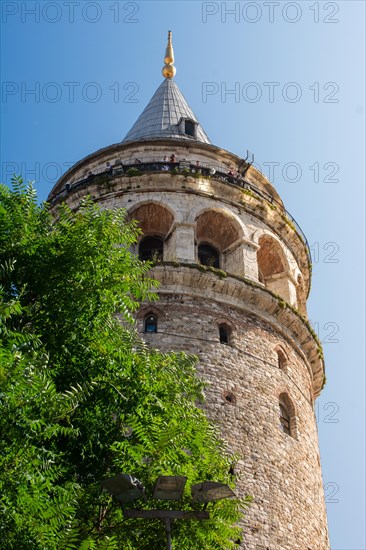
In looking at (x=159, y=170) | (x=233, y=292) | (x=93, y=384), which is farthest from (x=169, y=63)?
(x=93, y=384)

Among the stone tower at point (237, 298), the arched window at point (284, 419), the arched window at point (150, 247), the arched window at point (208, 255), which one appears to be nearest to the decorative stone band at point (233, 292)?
the stone tower at point (237, 298)

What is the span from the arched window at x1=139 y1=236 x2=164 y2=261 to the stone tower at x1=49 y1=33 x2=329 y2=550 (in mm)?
29

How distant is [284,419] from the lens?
56.4 ft

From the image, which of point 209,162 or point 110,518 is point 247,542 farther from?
point 209,162

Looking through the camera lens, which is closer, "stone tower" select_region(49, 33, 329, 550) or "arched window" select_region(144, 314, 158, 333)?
"stone tower" select_region(49, 33, 329, 550)

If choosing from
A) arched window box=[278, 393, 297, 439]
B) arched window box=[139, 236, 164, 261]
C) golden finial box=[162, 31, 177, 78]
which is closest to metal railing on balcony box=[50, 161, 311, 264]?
arched window box=[139, 236, 164, 261]

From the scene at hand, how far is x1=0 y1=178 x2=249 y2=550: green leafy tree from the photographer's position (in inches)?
356

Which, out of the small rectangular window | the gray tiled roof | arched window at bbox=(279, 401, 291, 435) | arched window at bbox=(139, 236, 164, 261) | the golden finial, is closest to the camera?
arched window at bbox=(279, 401, 291, 435)

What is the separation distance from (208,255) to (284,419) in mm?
4716

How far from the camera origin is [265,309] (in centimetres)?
1844

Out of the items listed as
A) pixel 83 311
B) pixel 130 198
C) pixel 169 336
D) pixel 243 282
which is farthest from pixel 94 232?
pixel 130 198

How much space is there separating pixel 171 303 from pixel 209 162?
5.76 meters

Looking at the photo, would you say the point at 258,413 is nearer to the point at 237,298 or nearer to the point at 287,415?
the point at 287,415

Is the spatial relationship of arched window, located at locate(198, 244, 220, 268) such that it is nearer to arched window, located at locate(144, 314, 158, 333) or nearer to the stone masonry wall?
the stone masonry wall
